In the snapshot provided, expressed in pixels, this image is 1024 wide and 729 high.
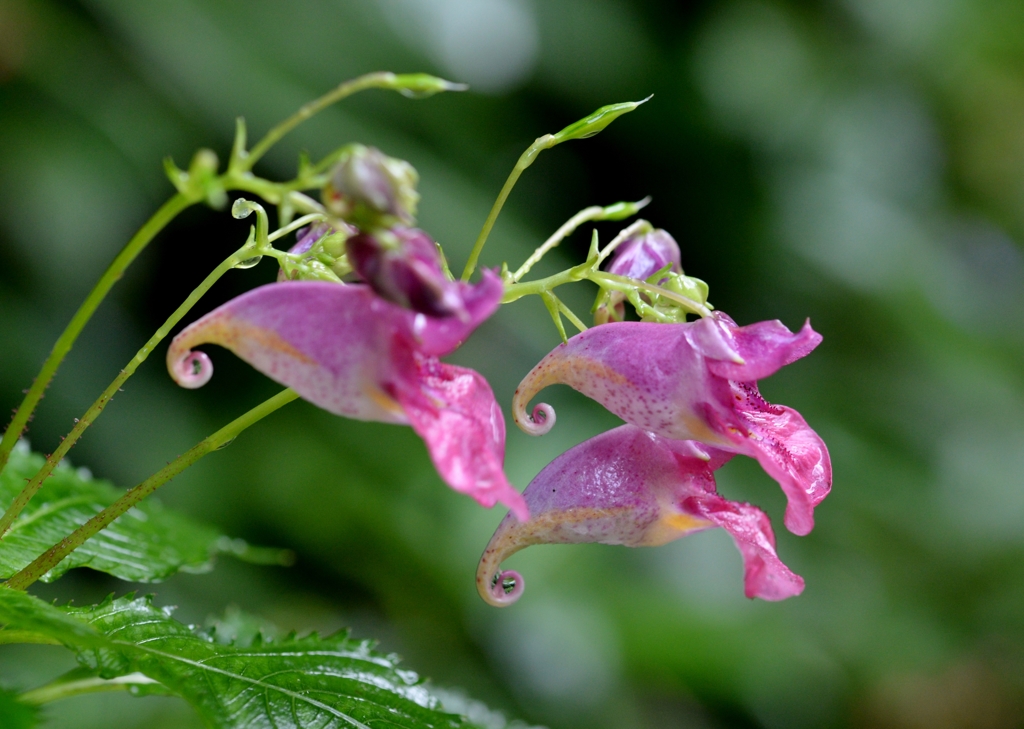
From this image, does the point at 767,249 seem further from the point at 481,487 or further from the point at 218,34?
the point at 481,487

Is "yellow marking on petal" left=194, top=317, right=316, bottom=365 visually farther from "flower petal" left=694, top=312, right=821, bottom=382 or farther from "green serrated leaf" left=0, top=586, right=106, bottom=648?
"flower petal" left=694, top=312, right=821, bottom=382

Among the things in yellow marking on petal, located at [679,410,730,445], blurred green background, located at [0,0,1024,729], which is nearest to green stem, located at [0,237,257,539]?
yellow marking on petal, located at [679,410,730,445]

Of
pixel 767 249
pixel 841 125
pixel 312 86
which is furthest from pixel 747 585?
pixel 841 125

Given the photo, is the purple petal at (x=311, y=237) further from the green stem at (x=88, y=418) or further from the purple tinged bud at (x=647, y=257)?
the purple tinged bud at (x=647, y=257)

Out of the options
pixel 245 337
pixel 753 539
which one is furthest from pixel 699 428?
pixel 245 337

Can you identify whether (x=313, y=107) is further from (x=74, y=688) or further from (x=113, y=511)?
(x=74, y=688)

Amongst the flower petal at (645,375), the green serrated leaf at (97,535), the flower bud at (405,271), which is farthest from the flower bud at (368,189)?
the green serrated leaf at (97,535)
